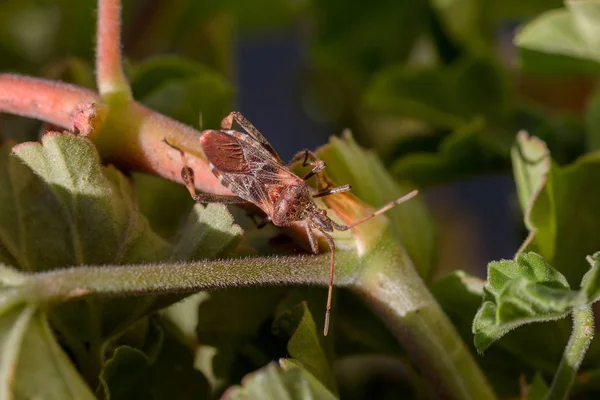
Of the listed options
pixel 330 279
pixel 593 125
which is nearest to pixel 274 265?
pixel 330 279

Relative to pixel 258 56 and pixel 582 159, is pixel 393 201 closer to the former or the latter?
pixel 582 159

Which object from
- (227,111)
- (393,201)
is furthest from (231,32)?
(393,201)

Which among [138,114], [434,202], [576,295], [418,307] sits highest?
[138,114]

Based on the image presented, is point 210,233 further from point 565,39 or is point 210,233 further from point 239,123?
point 565,39

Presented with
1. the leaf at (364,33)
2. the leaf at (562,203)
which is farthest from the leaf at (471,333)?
the leaf at (364,33)

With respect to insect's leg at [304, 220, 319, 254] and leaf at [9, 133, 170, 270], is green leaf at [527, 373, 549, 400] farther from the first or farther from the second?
leaf at [9, 133, 170, 270]

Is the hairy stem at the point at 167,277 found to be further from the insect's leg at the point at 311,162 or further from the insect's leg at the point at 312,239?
the insect's leg at the point at 311,162
